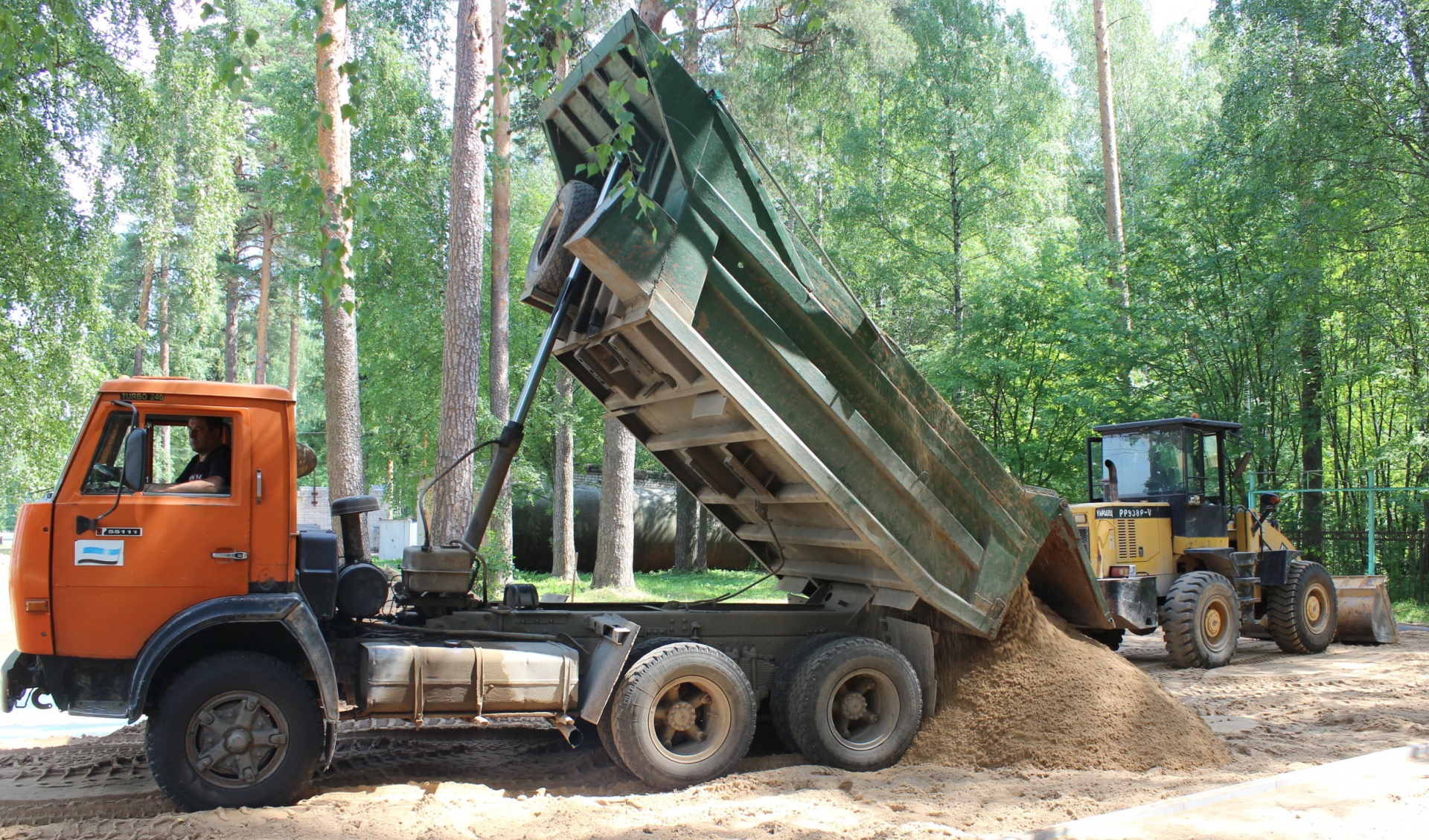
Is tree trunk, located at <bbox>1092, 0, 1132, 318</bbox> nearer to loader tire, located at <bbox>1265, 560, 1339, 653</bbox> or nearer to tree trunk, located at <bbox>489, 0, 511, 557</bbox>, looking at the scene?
loader tire, located at <bbox>1265, 560, 1339, 653</bbox>

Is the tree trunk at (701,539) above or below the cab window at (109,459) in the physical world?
below

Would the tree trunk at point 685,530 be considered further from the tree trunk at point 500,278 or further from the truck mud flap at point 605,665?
the truck mud flap at point 605,665

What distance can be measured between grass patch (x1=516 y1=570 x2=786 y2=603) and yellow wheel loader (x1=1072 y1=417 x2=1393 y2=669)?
4.82 m

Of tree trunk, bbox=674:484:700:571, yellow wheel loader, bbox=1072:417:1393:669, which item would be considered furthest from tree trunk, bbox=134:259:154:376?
yellow wheel loader, bbox=1072:417:1393:669

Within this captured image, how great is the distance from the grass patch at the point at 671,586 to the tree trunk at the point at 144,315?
697 centimetres

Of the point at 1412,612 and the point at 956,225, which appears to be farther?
the point at 956,225

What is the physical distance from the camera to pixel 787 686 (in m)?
6.21

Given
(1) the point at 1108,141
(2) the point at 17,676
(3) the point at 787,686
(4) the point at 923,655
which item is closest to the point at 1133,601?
(4) the point at 923,655

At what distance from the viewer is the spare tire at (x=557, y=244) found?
5742 mm

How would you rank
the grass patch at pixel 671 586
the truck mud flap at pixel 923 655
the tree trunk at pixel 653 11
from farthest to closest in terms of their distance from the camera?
the grass patch at pixel 671 586 → the tree trunk at pixel 653 11 → the truck mud flap at pixel 923 655

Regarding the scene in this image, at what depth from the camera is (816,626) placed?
6602mm

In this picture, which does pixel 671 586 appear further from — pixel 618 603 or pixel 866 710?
pixel 866 710

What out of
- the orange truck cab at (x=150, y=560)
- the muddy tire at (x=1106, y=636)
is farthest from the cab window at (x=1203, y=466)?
the orange truck cab at (x=150, y=560)

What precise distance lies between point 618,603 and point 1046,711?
9.65 ft
